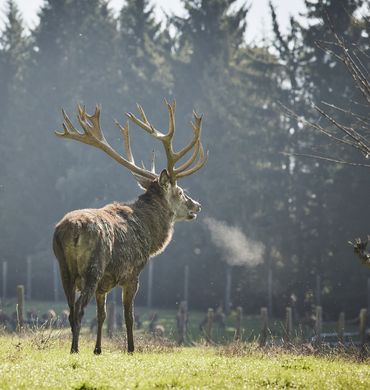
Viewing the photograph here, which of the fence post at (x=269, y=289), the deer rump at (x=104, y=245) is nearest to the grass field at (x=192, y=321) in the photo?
the fence post at (x=269, y=289)

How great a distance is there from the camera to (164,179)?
13.2 meters

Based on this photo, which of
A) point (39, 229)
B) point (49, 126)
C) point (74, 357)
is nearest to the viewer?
point (74, 357)

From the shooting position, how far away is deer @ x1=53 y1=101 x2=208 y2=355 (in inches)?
406

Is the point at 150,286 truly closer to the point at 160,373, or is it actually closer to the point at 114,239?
the point at 114,239

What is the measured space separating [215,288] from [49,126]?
18992mm

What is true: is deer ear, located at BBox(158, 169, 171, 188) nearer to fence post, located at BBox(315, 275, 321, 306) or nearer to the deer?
the deer

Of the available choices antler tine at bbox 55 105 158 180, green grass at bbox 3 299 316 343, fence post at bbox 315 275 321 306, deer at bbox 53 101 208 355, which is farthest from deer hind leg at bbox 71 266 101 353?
fence post at bbox 315 275 321 306

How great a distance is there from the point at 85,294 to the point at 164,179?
11.5 feet

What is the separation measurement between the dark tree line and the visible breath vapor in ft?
1.33

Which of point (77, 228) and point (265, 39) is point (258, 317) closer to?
point (265, 39)

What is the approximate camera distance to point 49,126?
54.3 m

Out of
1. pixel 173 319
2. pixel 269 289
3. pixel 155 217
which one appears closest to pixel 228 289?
pixel 269 289

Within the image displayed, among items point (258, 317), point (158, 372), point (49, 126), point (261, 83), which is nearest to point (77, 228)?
point (158, 372)

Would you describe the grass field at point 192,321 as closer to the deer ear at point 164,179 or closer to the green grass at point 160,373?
the deer ear at point 164,179
